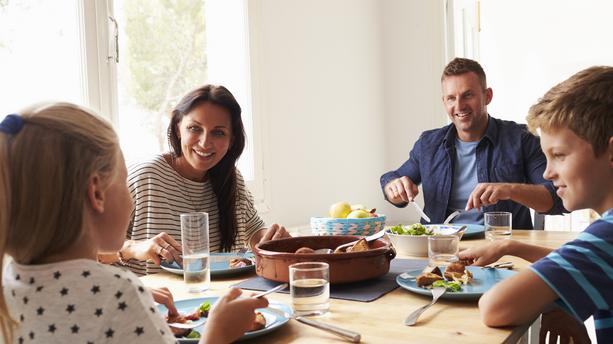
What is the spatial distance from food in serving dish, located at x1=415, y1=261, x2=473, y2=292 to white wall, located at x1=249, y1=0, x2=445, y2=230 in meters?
2.05

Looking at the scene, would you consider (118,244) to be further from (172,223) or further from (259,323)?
(172,223)

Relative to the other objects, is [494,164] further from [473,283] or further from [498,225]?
[473,283]

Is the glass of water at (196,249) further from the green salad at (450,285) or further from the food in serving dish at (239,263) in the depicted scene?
the green salad at (450,285)

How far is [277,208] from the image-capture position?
341cm

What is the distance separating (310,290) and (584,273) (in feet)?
1.62

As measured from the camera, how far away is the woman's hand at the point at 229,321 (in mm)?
951

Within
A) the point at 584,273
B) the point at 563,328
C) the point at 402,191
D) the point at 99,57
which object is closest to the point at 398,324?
the point at 584,273

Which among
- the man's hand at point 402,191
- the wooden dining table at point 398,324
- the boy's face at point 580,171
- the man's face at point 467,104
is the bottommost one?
the wooden dining table at point 398,324

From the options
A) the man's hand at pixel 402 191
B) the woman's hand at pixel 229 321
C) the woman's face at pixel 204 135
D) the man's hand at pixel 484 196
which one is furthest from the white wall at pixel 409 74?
the woman's hand at pixel 229 321

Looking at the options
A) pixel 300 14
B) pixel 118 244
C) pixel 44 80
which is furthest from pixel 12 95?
pixel 300 14

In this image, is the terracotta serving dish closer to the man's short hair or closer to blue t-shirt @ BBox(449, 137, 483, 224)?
blue t-shirt @ BBox(449, 137, 483, 224)

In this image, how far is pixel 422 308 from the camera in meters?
1.14

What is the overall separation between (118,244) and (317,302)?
1.34ft

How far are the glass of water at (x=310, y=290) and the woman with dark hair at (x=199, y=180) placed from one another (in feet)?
2.94
